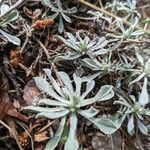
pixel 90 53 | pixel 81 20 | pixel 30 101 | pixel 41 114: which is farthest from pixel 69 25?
pixel 41 114

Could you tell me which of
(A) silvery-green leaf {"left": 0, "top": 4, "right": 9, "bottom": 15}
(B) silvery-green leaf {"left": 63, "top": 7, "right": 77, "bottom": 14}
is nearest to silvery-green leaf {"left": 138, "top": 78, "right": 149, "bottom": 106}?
(B) silvery-green leaf {"left": 63, "top": 7, "right": 77, "bottom": 14}

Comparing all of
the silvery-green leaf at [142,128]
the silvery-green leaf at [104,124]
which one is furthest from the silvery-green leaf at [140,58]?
the silvery-green leaf at [104,124]

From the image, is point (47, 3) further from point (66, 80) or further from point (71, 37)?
point (66, 80)

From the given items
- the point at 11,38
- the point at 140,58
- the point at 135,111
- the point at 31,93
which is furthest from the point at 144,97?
the point at 11,38

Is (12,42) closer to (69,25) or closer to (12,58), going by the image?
(12,58)

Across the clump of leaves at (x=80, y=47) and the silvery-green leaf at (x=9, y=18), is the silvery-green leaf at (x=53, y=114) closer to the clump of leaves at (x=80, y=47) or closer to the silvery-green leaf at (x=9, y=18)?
the clump of leaves at (x=80, y=47)

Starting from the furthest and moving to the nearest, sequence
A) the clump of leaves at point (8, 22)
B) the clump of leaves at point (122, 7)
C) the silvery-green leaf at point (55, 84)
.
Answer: the clump of leaves at point (122, 7) → the clump of leaves at point (8, 22) → the silvery-green leaf at point (55, 84)
